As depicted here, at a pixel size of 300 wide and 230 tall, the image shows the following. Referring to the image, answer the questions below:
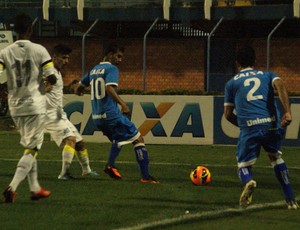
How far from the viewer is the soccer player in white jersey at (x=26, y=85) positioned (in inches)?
436

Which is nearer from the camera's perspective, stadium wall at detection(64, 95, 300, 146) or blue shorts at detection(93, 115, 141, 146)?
blue shorts at detection(93, 115, 141, 146)

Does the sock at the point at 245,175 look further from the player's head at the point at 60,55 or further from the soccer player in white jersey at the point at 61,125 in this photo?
the player's head at the point at 60,55

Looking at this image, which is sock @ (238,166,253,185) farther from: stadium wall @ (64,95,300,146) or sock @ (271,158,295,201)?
stadium wall @ (64,95,300,146)

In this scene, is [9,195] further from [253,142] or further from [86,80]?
[86,80]

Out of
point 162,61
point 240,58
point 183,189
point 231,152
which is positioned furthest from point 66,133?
point 162,61

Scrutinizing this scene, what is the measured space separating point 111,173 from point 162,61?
86.8 ft

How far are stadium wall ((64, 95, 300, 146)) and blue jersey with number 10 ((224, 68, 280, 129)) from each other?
1196cm

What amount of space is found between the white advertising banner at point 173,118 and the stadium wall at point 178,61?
46.8 feet

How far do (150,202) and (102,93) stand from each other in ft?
9.79

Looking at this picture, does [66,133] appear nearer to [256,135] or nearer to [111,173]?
[111,173]

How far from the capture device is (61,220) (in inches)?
398

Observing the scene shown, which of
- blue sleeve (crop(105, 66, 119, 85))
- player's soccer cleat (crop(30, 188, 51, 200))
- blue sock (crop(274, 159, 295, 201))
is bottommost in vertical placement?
player's soccer cleat (crop(30, 188, 51, 200))

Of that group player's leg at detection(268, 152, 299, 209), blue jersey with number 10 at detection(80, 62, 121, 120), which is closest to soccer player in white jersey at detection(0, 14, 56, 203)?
player's leg at detection(268, 152, 299, 209)

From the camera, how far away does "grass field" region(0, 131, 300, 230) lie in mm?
10055
